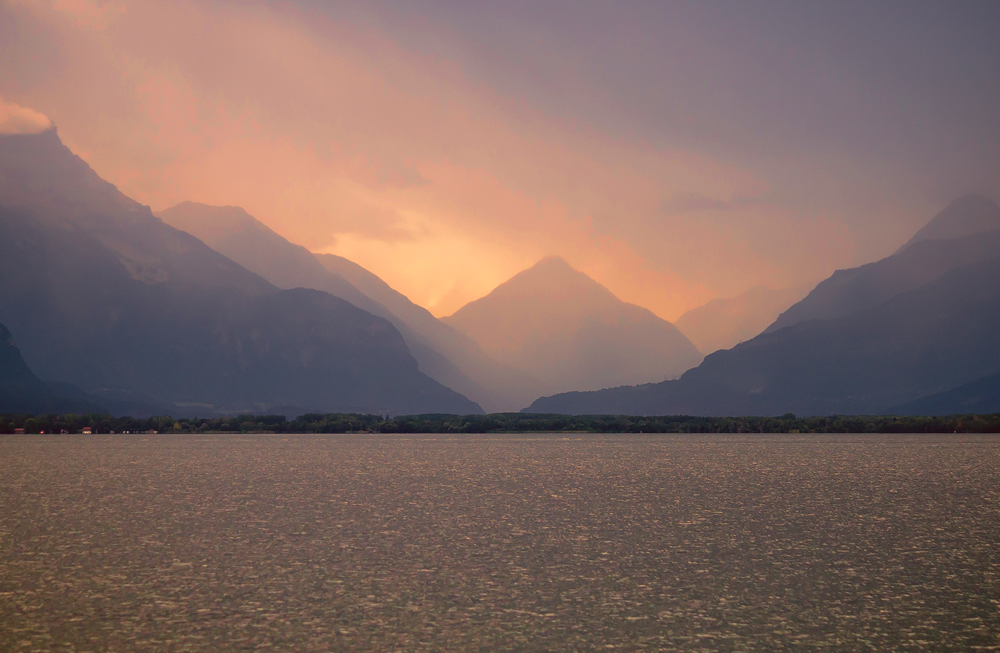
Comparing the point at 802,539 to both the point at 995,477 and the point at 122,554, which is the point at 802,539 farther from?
the point at 995,477

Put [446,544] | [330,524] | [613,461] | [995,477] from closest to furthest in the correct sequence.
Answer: [446,544], [330,524], [995,477], [613,461]

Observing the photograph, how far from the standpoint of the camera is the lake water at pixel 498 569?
21766 millimetres

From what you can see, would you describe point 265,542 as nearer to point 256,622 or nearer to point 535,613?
point 256,622

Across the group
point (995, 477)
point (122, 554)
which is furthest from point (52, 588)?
point (995, 477)

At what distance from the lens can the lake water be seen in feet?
71.4

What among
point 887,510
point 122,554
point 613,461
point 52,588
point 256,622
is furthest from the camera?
point 613,461

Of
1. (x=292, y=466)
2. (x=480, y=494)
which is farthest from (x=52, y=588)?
(x=292, y=466)

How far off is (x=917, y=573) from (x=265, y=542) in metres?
27.3

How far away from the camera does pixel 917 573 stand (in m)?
30.0

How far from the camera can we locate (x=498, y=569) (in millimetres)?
30766

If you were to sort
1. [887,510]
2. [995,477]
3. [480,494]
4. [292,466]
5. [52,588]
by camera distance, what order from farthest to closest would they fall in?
[292,466] → [995,477] → [480,494] → [887,510] → [52,588]

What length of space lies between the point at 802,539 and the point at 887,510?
15.8m

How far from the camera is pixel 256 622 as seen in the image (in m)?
22.9

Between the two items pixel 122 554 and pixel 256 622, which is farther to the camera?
pixel 122 554
